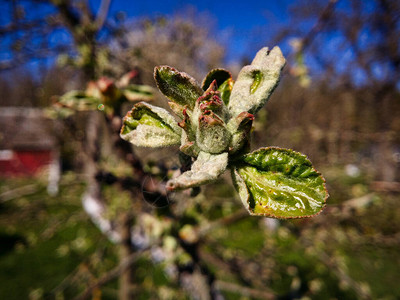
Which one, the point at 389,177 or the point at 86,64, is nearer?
the point at 86,64

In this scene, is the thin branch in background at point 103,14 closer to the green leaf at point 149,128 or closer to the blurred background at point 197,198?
the blurred background at point 197,198

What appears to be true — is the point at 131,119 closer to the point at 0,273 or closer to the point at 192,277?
the point at 192,277

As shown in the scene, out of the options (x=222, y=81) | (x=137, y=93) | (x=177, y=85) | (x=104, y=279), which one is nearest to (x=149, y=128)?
(x=177, y=85)

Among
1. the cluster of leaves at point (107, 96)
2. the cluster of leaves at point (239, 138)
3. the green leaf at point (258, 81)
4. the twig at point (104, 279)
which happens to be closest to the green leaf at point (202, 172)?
the cluster of leaves at point (239, 138)

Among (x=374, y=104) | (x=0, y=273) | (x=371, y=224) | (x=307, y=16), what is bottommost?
(x=371, y=224)

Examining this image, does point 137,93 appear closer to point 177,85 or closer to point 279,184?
point 177,85

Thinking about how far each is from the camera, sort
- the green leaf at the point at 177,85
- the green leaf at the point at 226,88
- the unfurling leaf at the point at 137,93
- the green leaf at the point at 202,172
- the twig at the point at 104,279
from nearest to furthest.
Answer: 1. the green leaf at the point at 202,172
2. the green leaf at the point at 177,85
3. the green leaf at the point at 226,88
4. the unfurling leaf at the point at 137,93
5. the twig at the point at 104,279

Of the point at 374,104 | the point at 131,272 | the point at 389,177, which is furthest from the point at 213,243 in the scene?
the point at 389,177

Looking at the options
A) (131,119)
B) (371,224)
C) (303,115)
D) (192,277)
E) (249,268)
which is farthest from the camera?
(303,115)
